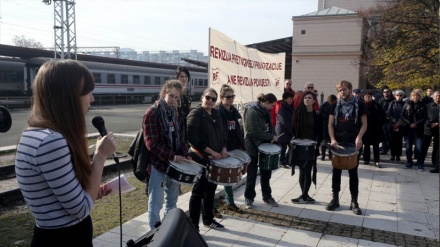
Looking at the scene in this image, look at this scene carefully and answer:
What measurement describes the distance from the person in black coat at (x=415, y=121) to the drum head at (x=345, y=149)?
4129 mm

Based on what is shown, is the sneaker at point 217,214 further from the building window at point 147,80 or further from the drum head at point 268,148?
the building window at point 147,80

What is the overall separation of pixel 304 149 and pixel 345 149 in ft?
2.01

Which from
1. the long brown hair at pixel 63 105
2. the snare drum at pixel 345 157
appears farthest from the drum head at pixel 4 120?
the snare drum at pixel 345 157

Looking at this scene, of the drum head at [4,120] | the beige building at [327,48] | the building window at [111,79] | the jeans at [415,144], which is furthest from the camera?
the building window at [111,79]

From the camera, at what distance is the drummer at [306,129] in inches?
224

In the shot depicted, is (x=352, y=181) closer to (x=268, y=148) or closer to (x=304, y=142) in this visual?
(x=304, y=142)

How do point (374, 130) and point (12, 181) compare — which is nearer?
point (12, 181)

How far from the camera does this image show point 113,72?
29.2 metres

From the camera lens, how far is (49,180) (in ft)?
5.26

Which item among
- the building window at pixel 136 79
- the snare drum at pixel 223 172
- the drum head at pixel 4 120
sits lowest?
the snare drum at pixel 223 172

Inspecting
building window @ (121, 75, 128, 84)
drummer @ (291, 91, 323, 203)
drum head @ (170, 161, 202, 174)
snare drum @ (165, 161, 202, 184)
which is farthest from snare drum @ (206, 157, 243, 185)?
building window @ (121, 75, 128, 84)

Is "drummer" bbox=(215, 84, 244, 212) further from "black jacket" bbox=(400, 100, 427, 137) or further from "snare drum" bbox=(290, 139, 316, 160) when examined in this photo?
"black jacket" bbox=(400, 100, 427, 137)

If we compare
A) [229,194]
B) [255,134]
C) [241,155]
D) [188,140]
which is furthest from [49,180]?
[255,134]

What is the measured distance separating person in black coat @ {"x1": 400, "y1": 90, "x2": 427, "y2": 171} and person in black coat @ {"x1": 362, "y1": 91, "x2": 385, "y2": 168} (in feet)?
1.79
